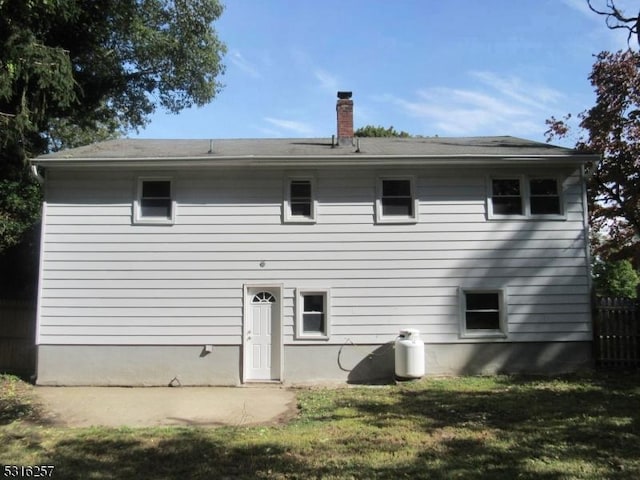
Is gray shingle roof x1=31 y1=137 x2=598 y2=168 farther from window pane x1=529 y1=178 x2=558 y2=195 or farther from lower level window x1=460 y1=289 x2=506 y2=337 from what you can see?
lower level window x1=460 y1=289 x2=506 y2=337

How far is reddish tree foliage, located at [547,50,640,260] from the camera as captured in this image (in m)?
15.0

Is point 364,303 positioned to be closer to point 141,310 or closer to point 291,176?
point 291,176

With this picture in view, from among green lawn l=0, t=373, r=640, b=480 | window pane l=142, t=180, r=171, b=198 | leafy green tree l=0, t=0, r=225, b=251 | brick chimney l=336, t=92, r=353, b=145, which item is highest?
leafy green tree l=0, t=0, r=225, b=251

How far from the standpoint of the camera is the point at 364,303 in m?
11.0

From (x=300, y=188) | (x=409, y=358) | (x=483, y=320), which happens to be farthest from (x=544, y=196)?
(x=300, y=188)

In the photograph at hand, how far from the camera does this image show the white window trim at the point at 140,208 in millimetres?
11164

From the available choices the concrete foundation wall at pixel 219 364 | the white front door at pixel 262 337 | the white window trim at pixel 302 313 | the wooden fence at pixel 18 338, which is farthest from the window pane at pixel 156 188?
the wooden fence at pixel 18 338

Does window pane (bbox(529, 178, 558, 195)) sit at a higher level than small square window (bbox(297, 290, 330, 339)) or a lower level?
higher

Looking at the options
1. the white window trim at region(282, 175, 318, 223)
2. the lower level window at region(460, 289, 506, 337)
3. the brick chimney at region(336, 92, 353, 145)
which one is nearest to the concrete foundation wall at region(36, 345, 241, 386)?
the white window trim at region(282, 175, 318, 223)

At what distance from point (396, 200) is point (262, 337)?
430 centimetres

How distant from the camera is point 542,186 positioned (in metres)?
11.5

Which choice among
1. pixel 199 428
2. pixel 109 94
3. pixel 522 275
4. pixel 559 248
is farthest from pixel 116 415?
pixel 109 94

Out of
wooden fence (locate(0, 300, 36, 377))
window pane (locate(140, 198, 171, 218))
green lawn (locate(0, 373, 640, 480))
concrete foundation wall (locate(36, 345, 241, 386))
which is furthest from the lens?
wooden fence (locate(0, 300, 36, 377))

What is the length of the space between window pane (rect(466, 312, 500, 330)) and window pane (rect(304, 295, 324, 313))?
129 inches
